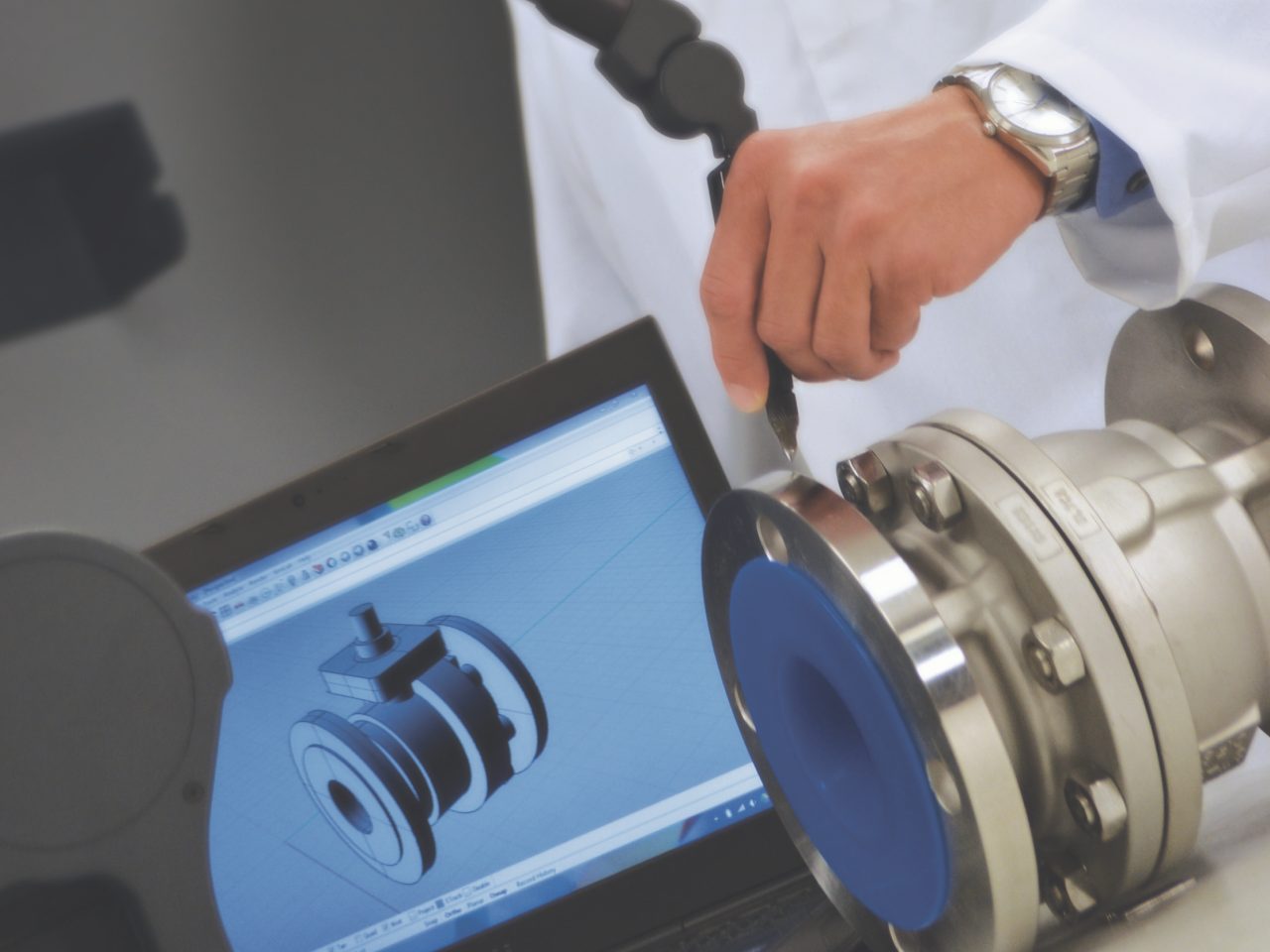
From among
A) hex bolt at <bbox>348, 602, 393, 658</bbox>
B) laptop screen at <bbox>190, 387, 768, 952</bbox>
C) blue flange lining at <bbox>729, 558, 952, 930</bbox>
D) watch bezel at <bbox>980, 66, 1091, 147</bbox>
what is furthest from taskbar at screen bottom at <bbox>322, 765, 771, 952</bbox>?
watch bezel at <bbox>980, 66, 1091, 147</bbox>

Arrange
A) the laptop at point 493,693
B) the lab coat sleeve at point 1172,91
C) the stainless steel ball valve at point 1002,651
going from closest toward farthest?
the stainless steel ball valve at point 1002,651
the lab coat sleeve at point 1172,91
the laptop at point 493,693

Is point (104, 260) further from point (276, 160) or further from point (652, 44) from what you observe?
point (652, 44)

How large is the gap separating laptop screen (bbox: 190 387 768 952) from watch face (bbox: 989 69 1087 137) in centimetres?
22

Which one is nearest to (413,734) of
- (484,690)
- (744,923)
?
(484,690)

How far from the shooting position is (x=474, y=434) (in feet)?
1.73

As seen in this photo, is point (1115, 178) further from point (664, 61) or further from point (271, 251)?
point (271, 251)

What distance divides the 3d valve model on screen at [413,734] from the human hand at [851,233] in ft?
0.80

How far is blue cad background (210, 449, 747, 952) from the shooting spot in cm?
55

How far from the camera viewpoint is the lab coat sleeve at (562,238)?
0.73 metres

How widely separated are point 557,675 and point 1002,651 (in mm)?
300

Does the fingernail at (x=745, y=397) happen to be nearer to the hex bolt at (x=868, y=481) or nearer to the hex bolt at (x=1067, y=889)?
the hex bolt at (x=868, y=481)

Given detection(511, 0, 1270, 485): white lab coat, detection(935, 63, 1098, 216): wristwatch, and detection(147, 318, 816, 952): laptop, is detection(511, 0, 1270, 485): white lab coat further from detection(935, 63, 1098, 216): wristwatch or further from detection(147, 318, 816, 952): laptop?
detection(147, 318, 816, 952): laptop

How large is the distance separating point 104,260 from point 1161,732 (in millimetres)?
660

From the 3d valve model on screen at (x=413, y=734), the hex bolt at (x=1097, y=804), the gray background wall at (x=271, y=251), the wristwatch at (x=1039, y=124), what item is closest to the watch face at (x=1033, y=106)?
the wristwatch at (x=1039, y=124)
